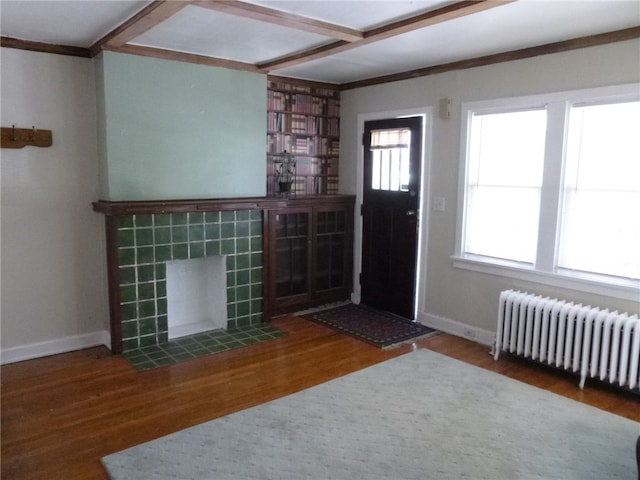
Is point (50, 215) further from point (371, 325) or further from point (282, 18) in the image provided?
point (371, 325)

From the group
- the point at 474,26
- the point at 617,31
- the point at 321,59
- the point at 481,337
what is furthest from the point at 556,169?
the point at 321,59

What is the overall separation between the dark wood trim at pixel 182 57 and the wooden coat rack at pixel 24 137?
0.78m

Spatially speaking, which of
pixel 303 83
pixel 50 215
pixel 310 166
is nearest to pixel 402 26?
pixel 303 83

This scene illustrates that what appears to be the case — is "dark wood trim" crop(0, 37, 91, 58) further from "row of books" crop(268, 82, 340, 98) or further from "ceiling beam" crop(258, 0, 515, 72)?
"row of books" crop(268, 82, 340, 98)

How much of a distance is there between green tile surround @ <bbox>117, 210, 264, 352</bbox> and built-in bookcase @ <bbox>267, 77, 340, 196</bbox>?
76cm

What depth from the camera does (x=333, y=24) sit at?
303 cm

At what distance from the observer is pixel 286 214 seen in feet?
15.4

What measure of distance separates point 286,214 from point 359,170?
983 millimetres

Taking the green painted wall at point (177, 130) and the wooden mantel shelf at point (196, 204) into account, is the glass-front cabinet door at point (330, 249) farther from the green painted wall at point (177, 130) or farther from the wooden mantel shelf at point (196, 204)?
the green painted wall at point (177, 130)

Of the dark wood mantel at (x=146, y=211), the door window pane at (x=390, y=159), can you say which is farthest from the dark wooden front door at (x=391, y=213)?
the dark wood mantel at (x=146, y=211)

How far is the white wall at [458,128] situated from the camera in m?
3.30

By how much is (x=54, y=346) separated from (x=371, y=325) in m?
2.66

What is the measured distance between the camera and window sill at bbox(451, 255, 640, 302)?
323cm

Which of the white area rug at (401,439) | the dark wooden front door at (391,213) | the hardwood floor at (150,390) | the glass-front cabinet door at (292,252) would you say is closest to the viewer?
the white area rug at (401,439)
